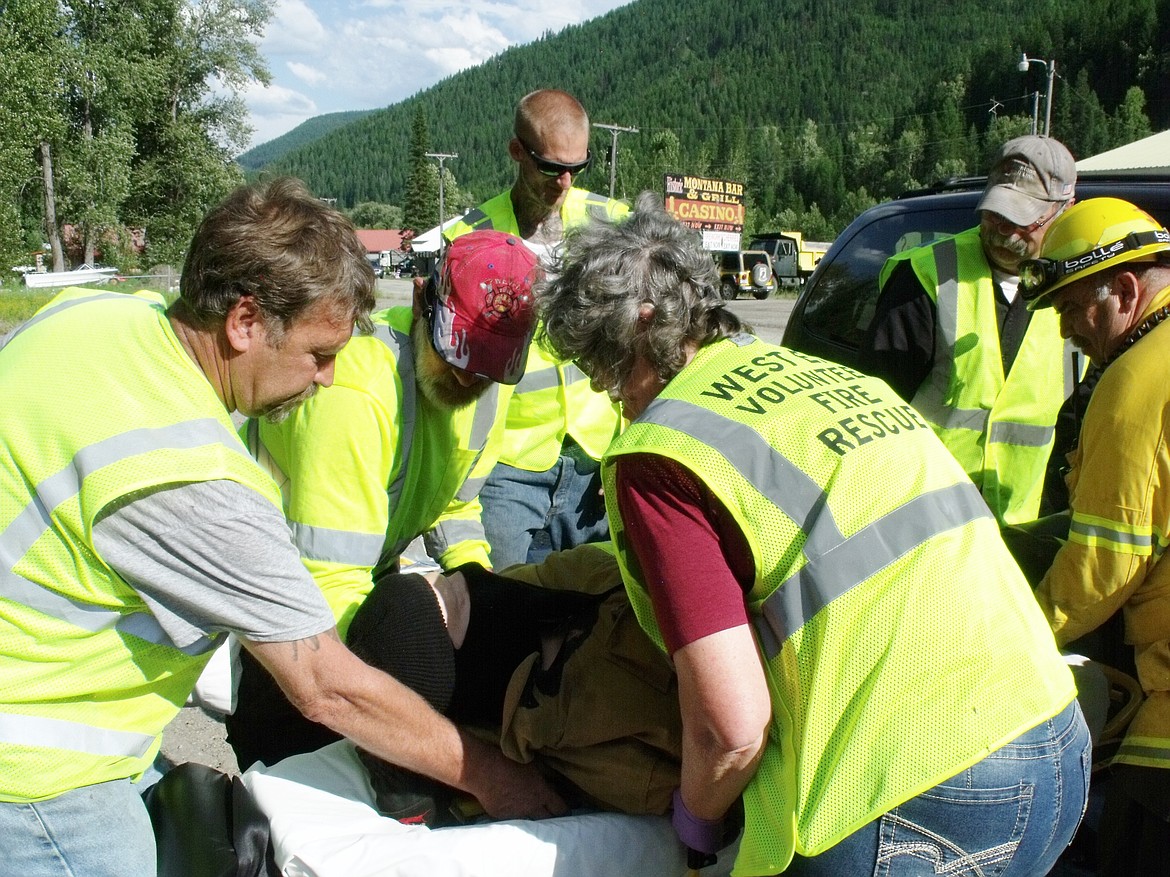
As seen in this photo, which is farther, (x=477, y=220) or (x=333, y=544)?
(x=477, y=220)

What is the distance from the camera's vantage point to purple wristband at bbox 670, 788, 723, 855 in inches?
68.4

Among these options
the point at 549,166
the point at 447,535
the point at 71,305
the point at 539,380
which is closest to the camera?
the point at 71,305

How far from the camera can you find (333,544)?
2.08m

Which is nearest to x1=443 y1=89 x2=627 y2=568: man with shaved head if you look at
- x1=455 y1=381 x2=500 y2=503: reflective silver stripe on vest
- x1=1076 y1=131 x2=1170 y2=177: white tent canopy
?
x1=455 y1=381 x2=500 y2=503: reflective silver stripe on vest

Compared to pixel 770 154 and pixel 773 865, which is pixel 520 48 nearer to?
pixel 770 154

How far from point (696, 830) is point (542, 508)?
1655 mm

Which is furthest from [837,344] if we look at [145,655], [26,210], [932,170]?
[932,170]

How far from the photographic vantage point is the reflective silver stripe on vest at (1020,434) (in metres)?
3.10

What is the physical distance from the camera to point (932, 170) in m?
79.4

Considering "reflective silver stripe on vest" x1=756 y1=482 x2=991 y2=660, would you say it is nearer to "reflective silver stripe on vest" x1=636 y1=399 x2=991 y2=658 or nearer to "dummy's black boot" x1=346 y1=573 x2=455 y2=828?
"reflective silver stripe on vest" x1=636 y1=399 x2=991 y2=658

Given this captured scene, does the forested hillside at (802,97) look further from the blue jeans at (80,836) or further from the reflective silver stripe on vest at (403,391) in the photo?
the blue jeans at (80,836)

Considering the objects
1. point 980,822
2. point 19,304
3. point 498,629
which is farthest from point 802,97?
point 980,822

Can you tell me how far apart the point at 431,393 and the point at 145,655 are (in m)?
0.94

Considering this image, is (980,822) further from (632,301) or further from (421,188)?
(421,188)
